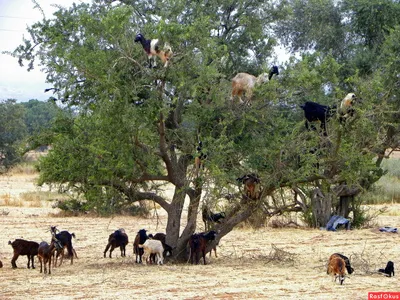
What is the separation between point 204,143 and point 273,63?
2.26 meters

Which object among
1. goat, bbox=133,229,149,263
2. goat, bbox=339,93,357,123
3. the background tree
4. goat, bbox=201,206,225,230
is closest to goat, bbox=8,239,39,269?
goat, bbox=133,229,149,263

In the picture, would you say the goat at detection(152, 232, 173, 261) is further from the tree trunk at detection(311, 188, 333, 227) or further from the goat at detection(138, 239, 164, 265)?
the tree trunk at detection(311, 188, 333, 227)

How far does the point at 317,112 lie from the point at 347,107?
669 millimetres

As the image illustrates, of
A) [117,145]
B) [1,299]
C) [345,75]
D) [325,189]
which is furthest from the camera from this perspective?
[345,75]

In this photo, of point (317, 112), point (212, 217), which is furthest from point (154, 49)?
point (212, 217)

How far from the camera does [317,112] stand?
12.5 m

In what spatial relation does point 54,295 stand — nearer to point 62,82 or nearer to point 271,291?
point 271,291

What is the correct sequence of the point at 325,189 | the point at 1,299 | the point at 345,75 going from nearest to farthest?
the point at 1,299 → the point at 325,189 → the point at 345,75

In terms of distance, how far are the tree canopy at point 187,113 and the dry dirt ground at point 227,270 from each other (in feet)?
3.67

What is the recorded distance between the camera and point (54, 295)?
1020 centimetres

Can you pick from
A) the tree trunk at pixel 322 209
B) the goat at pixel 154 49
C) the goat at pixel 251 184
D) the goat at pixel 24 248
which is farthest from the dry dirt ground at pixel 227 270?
the goat at pixel 154 49

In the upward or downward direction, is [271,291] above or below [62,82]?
below

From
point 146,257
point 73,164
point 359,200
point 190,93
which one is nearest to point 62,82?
point 73,164

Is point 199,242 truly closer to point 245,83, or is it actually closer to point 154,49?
point 245,83
